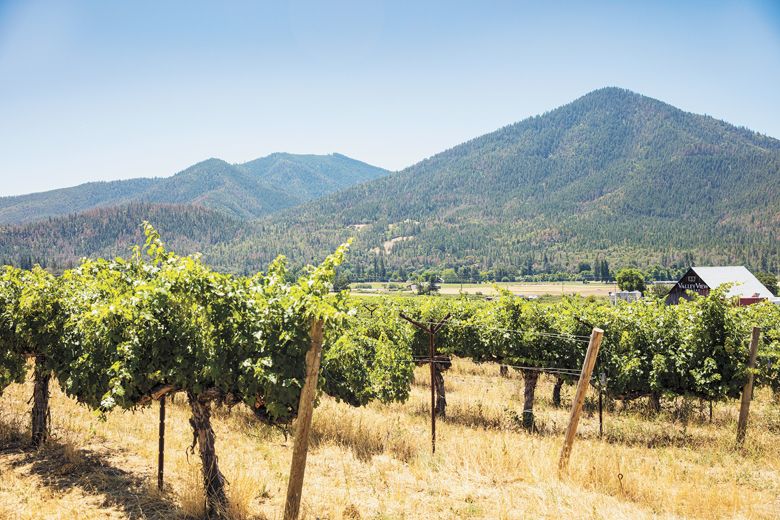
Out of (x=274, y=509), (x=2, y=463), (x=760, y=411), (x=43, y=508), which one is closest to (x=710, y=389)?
(x=760, y=411)

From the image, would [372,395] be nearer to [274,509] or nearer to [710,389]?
[274,509]

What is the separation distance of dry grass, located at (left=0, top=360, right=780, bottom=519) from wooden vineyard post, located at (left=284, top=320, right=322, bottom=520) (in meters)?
1.23

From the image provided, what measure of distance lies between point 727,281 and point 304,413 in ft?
237

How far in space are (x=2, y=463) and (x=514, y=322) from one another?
1268 centimetres

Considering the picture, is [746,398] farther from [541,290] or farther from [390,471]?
[541,290]

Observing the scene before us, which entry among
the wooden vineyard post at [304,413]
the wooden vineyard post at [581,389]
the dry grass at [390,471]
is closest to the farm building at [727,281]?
the dry grass at [390,471]

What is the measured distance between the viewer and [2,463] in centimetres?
868

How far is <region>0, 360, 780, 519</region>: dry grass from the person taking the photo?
23.6ft

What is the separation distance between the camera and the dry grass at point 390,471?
720cm

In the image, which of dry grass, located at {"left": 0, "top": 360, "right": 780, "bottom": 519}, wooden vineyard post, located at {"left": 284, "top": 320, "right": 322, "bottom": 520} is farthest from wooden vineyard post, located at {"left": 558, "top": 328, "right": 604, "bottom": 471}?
wooden vineyard post, located at {"left": 284, "top": 320, "right": 322, "bottom": 520}

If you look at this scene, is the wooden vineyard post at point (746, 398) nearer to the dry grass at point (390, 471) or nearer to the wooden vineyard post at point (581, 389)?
the dry grass at point (390, 471)

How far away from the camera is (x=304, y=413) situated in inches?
234

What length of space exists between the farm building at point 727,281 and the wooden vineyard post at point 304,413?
60.5 meters

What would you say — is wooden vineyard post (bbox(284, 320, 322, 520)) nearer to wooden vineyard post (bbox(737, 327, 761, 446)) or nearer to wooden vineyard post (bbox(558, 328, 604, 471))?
wooden vineyard post (bbox(558, 328, 604, 471))
